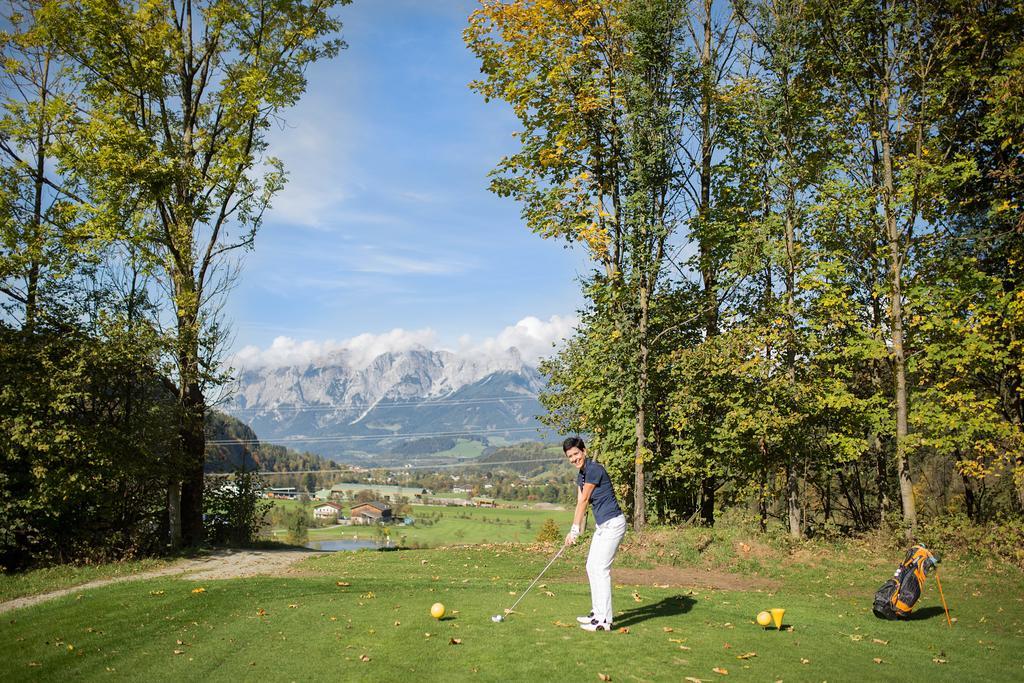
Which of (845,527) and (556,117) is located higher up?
(556,117)

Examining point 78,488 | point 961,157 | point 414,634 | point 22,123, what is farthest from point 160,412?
point 961,157

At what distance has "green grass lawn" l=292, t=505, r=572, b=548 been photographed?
64438 millimetres

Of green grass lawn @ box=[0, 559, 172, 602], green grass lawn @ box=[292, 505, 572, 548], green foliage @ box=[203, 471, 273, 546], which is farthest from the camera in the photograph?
green grass lawn @ box=[292, 505, 572, 548]

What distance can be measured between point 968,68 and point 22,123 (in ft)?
89.8

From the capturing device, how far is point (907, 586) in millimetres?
9516

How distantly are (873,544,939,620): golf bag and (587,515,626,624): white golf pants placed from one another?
466 cm

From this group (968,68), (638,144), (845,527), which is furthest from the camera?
(845,527)

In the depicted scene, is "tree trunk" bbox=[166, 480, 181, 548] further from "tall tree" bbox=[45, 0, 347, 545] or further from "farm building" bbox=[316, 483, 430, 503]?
"farm building" bbox=[316, 483, 430, 503]

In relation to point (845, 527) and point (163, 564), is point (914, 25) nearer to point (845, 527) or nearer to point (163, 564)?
point (845, 527)

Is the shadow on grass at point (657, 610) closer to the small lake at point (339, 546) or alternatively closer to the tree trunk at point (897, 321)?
the tree trunk at point (897, 321)

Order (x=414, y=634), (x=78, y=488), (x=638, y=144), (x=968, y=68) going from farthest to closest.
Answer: (x=638, y=144) → (x=968, y=68) → (x=78, y=488) → (x=414, y=634)

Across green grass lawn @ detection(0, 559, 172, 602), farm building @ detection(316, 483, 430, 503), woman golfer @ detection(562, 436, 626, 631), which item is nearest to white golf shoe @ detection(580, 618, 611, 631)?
woman golfer @ detection(562, 436, 626, 631)

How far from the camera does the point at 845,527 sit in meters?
20.6

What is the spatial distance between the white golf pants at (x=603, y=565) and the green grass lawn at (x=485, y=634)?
16.4 inches
